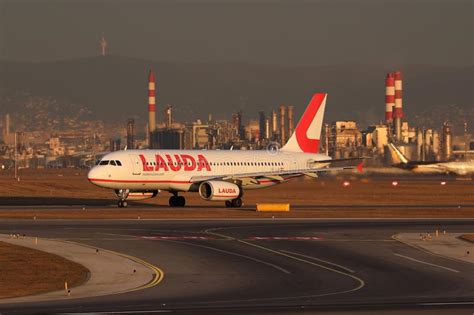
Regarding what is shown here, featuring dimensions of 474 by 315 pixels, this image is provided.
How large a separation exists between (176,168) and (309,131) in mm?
19191

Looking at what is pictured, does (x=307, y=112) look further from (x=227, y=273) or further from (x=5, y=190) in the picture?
(x=227, y=273)

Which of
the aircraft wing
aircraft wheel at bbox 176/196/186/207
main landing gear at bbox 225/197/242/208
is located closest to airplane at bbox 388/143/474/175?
the aircraft wing

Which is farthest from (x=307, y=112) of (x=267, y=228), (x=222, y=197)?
(x=267, y=228)

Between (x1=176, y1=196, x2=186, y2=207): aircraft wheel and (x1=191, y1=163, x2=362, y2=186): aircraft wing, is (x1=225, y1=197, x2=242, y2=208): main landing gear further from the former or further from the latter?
(x1=176, y1=196, x2=186, y2=207): aircraft wheel

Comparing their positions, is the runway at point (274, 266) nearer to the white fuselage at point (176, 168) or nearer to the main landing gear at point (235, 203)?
the white fuselage at point (176, 168)

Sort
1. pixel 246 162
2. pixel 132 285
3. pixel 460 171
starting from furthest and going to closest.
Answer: pixel 460 171
pixel 246 162
pixel 132 285

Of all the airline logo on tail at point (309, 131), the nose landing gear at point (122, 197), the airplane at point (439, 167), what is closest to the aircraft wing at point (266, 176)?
the nose landing gear at point (122, 197)

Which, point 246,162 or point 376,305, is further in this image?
point 246,162

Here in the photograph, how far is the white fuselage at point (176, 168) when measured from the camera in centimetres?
7919

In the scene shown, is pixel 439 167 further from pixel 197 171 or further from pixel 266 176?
pixel 197 171

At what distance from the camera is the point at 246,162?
88.5 m

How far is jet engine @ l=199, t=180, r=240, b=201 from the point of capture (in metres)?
80.9

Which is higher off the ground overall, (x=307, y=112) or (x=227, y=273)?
(x=307, y=112)

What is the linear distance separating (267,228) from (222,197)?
19856mm
